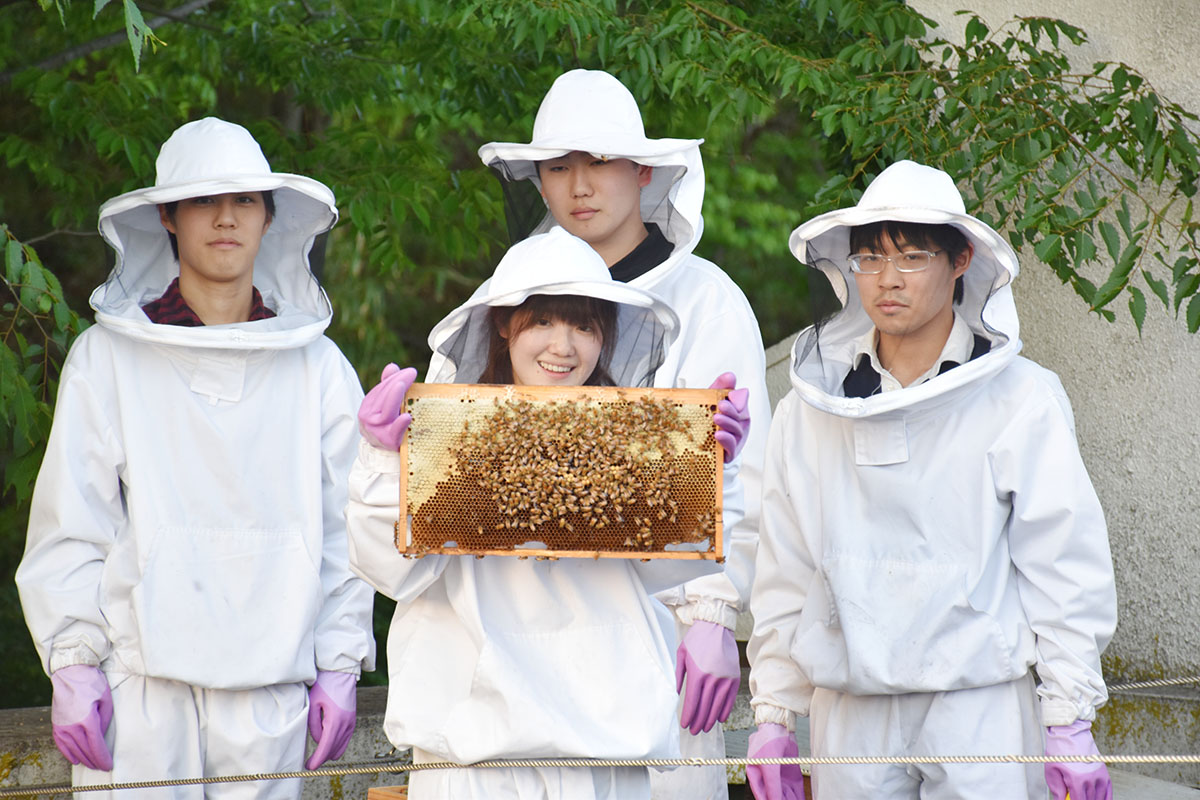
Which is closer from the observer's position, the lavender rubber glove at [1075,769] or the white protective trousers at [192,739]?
the lavender rubber glove at [1075,769]

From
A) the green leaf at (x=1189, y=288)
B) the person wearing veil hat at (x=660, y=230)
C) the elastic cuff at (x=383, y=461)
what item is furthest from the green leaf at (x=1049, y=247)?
the elastic cuff at (x=383, y=461)

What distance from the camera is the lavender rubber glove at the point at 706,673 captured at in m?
2.88

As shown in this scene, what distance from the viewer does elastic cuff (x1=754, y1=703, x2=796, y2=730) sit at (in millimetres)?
2953

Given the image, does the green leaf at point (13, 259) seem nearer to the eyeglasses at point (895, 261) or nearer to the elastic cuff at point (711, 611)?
the elastic cuff at point (711, 611)

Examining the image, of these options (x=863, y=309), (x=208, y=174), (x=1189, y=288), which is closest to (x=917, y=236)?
(x=863, y=309)

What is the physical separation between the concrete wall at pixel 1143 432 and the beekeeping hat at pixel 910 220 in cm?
166

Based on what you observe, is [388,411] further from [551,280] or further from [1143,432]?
[1143,432]

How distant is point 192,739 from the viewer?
9.66ft

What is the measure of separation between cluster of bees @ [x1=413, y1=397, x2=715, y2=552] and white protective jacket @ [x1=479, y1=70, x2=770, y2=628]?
2.43ft

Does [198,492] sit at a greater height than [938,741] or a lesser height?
greater

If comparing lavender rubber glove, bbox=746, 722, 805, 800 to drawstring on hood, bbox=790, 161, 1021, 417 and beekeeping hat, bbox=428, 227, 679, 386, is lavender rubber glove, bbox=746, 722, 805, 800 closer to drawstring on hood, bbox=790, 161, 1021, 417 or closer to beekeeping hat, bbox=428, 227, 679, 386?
drawstring on hood, bbox=790, 161, 1021, 417

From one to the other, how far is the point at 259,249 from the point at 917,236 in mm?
1646

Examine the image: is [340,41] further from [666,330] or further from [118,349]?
[666,330]

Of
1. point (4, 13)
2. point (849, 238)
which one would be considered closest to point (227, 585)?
point (849, 238)
